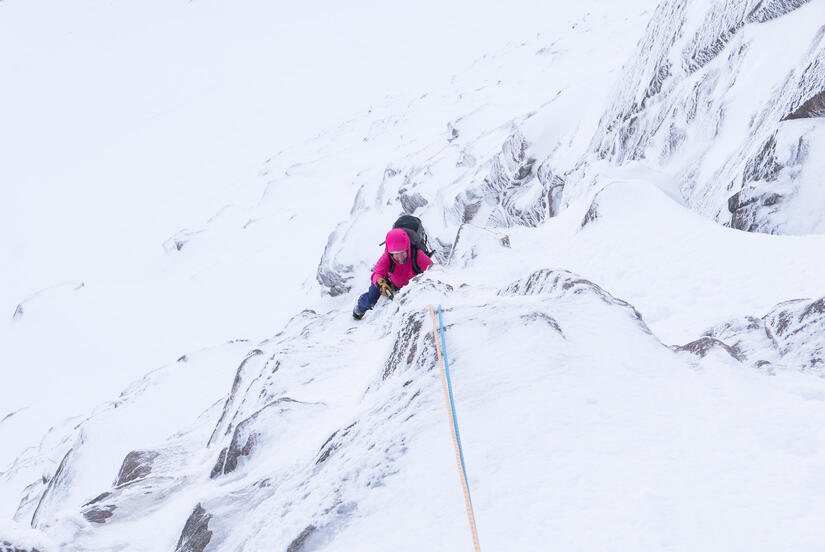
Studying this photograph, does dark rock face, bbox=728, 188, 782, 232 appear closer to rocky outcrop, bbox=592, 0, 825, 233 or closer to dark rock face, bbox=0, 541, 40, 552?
rocky outcrop, bbox=592, 0, 825, 233

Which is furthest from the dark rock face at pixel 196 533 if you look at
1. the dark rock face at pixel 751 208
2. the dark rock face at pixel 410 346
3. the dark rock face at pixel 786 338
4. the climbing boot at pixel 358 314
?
the dark rock face at pixel 751 208

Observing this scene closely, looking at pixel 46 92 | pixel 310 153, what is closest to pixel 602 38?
pixel 310 153

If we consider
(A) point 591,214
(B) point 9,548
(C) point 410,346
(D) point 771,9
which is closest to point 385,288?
(A) point 591,214

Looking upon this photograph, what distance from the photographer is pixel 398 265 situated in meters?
9.63

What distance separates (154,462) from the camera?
6684 mm

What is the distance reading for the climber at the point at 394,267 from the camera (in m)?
8.99

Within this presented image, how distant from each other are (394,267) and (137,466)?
5114 millimetres

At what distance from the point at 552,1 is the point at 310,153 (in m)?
35.0

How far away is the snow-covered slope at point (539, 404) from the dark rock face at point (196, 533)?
15mm

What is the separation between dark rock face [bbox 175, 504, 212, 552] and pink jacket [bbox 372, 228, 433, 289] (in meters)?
5.61

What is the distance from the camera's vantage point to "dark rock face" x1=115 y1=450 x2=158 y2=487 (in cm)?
651

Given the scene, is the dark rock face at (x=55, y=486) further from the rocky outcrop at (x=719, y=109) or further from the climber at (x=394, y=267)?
the rocky outcrop at (x=719, y=109)

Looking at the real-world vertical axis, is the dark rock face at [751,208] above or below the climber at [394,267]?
below

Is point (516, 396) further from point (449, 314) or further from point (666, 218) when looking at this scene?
point (666, 218)
